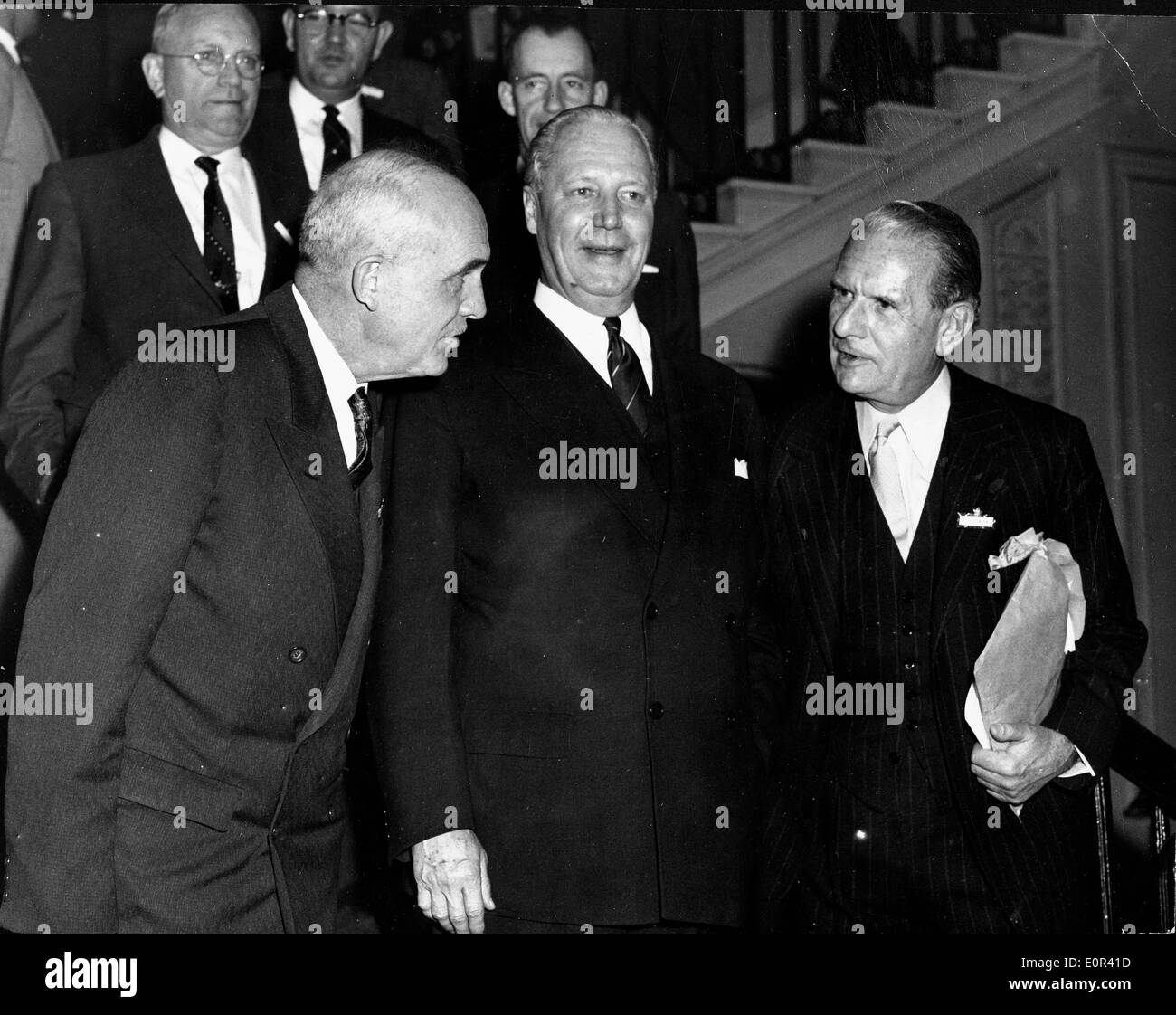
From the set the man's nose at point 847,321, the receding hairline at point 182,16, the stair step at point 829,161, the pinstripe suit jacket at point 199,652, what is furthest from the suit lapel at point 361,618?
the stair step at point 829,161

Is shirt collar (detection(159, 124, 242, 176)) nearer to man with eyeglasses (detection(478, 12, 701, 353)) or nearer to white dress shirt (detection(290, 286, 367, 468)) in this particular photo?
man with eyeglasses (detection(478, 12, 701, 353))

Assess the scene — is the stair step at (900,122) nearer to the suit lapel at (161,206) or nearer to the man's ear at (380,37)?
the man's ear at (380,37)

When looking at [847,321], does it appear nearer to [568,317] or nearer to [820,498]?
[820,498]

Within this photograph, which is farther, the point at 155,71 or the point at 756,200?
the point at 756,200

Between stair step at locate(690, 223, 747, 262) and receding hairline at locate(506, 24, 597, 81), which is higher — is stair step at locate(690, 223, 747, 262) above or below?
below

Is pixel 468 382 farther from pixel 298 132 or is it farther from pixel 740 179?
pixel 740 179

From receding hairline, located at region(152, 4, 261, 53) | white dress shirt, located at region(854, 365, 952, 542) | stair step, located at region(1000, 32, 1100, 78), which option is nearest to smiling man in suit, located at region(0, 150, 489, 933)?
receding hairline, located at region(152, 4, 261, 53)

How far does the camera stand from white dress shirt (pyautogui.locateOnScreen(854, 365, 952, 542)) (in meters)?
2.51

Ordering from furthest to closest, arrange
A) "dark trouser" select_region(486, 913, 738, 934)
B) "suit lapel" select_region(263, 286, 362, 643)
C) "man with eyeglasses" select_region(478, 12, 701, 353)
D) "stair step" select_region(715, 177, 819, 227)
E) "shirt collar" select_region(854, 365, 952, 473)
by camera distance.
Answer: "stair step" select_region(715, 177, 819, 227) < "man with eyeglasses" select_region(478, 12, 701, 353) < "shirt collar" select_region(854, 365, 952, 473) < "dark trouser" select_region(486, 913, 738, 934) < "suit lapel" select_region(263, 286, 362, 643)

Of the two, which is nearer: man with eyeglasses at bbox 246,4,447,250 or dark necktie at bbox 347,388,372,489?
dark necktie at bbox 347,388,372,489

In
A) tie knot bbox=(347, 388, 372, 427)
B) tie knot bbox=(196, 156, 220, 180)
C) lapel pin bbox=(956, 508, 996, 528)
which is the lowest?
lapel pin bbox=(956, 508, 996, 528)

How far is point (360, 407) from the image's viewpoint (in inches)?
87.9

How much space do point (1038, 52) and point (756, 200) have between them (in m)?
0.63

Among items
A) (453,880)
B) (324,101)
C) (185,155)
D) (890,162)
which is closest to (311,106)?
(324,101)
